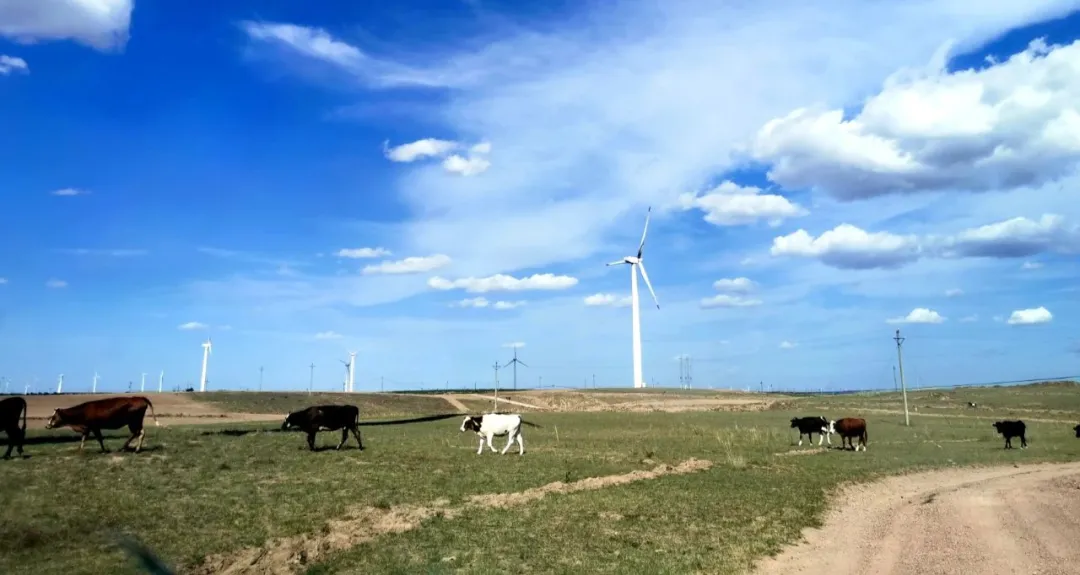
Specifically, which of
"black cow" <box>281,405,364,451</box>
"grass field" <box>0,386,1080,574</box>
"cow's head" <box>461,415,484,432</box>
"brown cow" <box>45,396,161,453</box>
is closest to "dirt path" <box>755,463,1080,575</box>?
"grass field" <box>0,386,1080,574</box>

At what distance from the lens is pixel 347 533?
15562mm

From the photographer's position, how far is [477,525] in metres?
16.6

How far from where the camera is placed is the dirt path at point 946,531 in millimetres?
14828

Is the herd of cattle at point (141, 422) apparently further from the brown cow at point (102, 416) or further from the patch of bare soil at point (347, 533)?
the patch of bare soil at point (347, 533)

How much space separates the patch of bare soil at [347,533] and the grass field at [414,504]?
0.07 metres

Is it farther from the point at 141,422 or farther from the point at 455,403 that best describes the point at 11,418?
the point at 455,403

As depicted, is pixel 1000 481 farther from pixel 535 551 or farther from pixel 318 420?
pixel 318 420

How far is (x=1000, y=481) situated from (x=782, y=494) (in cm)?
1068

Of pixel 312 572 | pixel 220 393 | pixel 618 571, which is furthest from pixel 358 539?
pixel 220 393

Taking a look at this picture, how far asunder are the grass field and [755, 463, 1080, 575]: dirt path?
958 millimetres

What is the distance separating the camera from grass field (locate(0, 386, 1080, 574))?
13.9m

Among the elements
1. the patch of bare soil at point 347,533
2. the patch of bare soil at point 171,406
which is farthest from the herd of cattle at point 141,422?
the patch of bare soil at point 171,406

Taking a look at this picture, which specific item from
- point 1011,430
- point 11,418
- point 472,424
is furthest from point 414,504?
point 1011,430

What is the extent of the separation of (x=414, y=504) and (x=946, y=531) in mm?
13171
